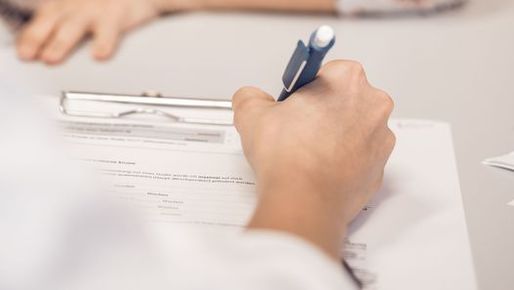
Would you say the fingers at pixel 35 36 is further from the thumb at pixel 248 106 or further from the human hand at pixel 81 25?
the thumb at pixel 248 106

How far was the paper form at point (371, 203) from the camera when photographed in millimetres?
446

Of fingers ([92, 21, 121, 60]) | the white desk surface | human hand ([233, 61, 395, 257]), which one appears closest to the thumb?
human hand ([233, 61, 395, 257])

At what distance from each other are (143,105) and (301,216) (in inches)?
11.1

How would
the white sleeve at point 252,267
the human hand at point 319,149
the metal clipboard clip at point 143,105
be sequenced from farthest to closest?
the metal clipboard clip at point 143,105, the human hand at point 319,149, the white sleeve at point 252,267

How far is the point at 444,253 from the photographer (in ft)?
1.48

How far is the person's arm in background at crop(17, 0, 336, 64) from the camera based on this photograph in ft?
2.29

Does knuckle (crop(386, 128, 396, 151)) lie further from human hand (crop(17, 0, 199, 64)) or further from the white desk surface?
→ human hand (crop(17, 0, 199, 64))

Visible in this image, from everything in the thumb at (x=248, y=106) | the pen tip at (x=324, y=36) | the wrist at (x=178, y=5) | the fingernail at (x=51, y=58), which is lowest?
the thumb at (x=248, y=106)

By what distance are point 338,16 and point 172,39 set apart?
0.20 metres

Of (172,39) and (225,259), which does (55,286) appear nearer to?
(225,259)

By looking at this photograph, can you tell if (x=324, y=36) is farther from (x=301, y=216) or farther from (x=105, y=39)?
(x=105, y=39)

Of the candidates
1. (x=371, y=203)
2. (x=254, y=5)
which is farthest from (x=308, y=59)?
(x=254, y=5)

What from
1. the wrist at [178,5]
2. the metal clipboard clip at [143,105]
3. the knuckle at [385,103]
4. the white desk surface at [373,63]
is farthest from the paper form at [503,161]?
the wrist at [178,5]

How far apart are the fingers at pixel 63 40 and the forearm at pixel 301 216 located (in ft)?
1.27
